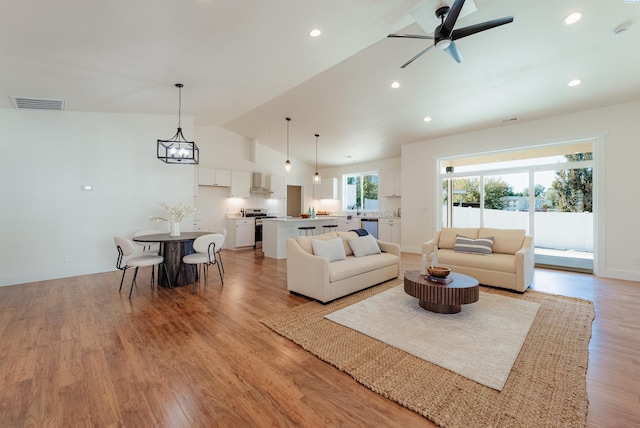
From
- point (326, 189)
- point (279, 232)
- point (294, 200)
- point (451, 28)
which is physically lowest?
point (279, 232)

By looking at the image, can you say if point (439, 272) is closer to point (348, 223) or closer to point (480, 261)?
point (480, 261)

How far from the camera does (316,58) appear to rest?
11.5 feet

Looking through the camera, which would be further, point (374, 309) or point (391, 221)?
point (391, 221)

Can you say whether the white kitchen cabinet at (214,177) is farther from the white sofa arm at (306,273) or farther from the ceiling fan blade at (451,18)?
the ceiling fan blade at (451,18)

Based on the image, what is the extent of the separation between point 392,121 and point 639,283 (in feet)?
16.6

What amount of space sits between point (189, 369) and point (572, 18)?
5.11 m

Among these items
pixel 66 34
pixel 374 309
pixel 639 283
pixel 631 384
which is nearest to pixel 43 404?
pixel 374 309

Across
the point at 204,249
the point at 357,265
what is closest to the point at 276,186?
the point at 204,249

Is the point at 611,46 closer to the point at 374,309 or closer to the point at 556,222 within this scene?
the point at 556,222

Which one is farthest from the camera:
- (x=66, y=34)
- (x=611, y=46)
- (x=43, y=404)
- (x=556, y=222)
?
(x=556, y=222)

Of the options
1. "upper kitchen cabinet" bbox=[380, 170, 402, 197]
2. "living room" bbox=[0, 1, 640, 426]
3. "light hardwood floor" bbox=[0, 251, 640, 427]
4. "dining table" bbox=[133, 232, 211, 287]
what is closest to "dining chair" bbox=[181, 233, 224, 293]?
"dining table" bbox=[133, 232, 211, 287]

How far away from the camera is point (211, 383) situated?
1.93 metres

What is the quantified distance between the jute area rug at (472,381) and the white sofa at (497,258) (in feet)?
2.87

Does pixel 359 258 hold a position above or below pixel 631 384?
above
